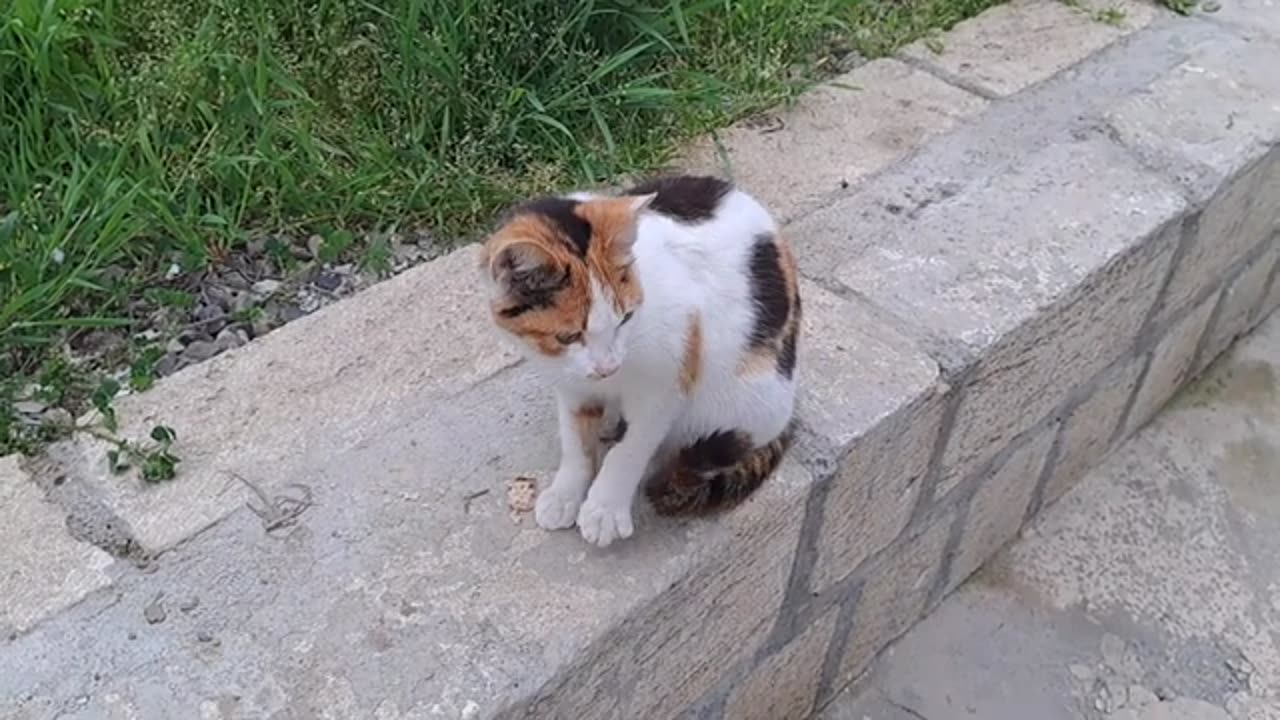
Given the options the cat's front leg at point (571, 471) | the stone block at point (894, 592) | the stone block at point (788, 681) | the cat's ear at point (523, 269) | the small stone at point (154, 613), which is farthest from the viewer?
the stone block at point (894, 592)

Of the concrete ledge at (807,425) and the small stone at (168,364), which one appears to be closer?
the concrete ledge at (807,425)

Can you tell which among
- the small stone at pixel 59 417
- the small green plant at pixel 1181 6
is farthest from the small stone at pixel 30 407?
the small green plant at pixel 1181 6

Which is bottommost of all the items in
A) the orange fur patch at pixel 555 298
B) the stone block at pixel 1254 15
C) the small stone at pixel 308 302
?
the small stone at pixel 308 302

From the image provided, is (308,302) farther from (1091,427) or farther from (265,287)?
(1091,427)

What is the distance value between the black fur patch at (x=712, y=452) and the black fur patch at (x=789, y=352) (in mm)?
87

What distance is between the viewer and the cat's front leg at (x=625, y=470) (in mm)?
1383

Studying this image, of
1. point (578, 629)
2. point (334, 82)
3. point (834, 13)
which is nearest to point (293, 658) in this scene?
point (578, 629)

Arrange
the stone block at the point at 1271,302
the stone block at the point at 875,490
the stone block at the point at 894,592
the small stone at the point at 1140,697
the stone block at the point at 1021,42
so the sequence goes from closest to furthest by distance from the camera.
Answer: the stone block at the point at 875,490 → the stone block at the point at 894,592 → the small stone at the point at 1140,697 → the stone block at the point at 1021,42 → the stone block at the point at 1271,302

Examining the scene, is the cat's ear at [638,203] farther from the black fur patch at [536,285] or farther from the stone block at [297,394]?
the stone block at [297,394]

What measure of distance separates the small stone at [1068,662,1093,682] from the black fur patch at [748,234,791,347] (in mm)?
1000

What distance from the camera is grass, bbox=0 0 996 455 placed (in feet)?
6.09

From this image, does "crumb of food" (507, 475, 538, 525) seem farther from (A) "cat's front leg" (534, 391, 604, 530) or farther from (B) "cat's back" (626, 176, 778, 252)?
(B) "cat's back" (626, 176, 778, 252)

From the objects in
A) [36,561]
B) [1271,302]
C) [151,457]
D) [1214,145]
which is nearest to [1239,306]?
Result: [1271,302]

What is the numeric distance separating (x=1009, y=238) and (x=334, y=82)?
3.52ft
